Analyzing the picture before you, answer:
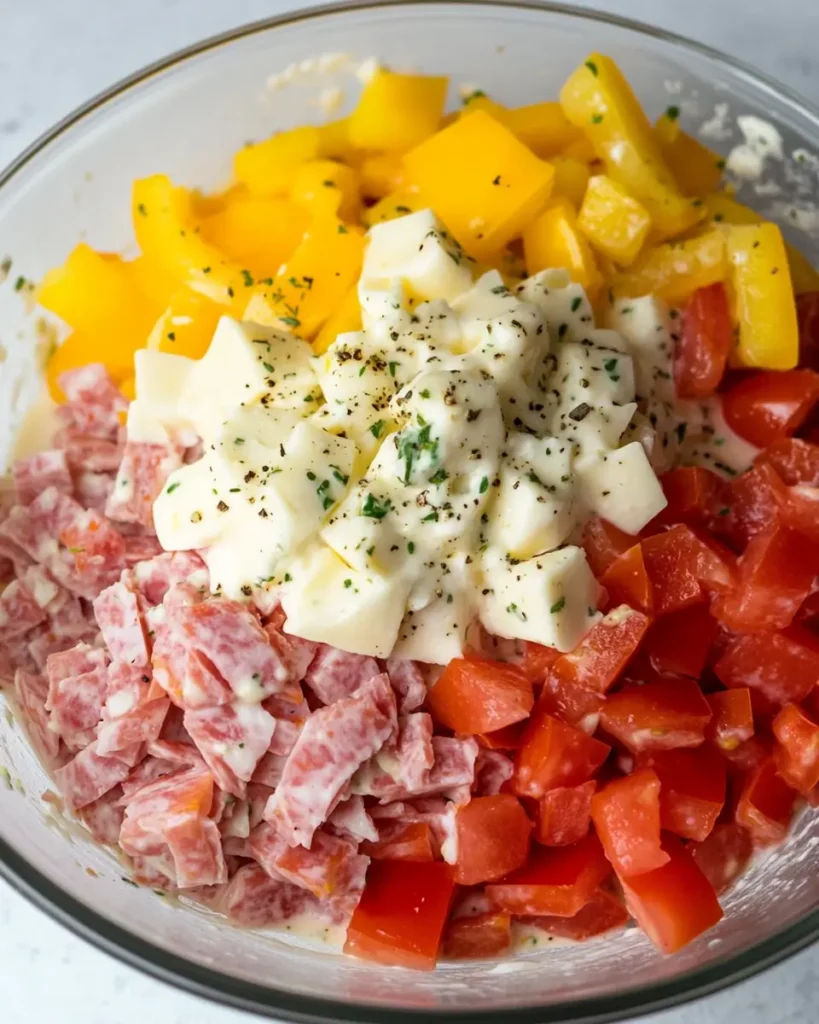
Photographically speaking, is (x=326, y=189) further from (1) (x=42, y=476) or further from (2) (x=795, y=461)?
(2) (x=795, y=461)

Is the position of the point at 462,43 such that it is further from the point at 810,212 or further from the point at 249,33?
the point at 810,212

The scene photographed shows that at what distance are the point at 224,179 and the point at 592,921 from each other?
2.30m

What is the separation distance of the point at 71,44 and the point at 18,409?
1523 millimetres

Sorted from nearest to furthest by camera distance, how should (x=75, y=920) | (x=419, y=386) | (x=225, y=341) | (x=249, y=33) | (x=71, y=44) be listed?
(x=75, y=920) < (x=419, y=386) < (x=225, y=341) < (x=249, y=33) < (x=71, y=44)

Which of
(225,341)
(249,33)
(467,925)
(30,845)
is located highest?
(249,33)

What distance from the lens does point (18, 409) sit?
2.85 m

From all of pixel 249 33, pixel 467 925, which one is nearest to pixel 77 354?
pixel 249 33

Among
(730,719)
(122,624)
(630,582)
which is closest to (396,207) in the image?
(630,582)

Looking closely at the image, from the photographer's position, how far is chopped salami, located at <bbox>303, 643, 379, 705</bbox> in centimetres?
231

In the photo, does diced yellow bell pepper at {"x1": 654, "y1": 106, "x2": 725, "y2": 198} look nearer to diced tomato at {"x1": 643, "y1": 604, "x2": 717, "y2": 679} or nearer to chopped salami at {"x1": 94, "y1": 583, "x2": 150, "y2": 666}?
diced tomato at {"x1": 643, "y1": 604, "x2": 717, "y2": 679}

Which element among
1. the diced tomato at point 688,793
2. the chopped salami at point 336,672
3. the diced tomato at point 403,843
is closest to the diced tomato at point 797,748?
the diced tomato at point 688,793

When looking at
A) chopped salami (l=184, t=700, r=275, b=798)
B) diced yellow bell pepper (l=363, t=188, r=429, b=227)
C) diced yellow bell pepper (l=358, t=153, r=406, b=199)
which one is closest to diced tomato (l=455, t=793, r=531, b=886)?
chopped salami (l=184, t=700, r=275, b=798)

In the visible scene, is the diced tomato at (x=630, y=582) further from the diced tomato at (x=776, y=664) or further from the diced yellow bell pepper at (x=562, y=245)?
the diced yellow bell pepper at (x=562, y=245)

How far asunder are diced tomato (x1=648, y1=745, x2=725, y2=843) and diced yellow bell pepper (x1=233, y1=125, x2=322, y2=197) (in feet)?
5.81
